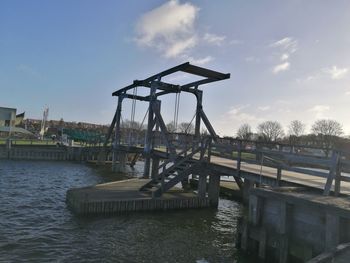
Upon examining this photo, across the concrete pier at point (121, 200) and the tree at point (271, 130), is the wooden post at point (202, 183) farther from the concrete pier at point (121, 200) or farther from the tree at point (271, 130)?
the tree at point (271, 130)

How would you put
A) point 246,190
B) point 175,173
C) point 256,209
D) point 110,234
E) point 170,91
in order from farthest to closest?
point 170,91 < point 246,190 < point 175,173 < point 110,234 < point 256,209

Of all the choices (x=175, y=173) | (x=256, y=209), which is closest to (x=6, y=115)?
(x=175, y=173)

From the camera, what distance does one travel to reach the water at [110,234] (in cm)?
927

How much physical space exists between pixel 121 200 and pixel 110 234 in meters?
2.76

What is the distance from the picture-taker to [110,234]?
11086 mm

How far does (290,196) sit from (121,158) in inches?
969

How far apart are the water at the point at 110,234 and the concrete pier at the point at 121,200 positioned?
1.35 feet

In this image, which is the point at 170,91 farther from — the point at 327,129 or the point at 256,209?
the point at 327,129

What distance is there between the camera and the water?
9.27m

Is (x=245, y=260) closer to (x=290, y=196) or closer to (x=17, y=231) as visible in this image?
(x=290, y=196)

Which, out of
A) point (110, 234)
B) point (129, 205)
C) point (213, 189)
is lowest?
point (110, 234)

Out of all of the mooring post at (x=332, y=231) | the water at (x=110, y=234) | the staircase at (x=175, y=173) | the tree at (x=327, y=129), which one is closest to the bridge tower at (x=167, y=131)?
the staircase at (x=175, y=173)

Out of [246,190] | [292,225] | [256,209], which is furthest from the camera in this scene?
[246,190]

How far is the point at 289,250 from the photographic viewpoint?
8.41m
